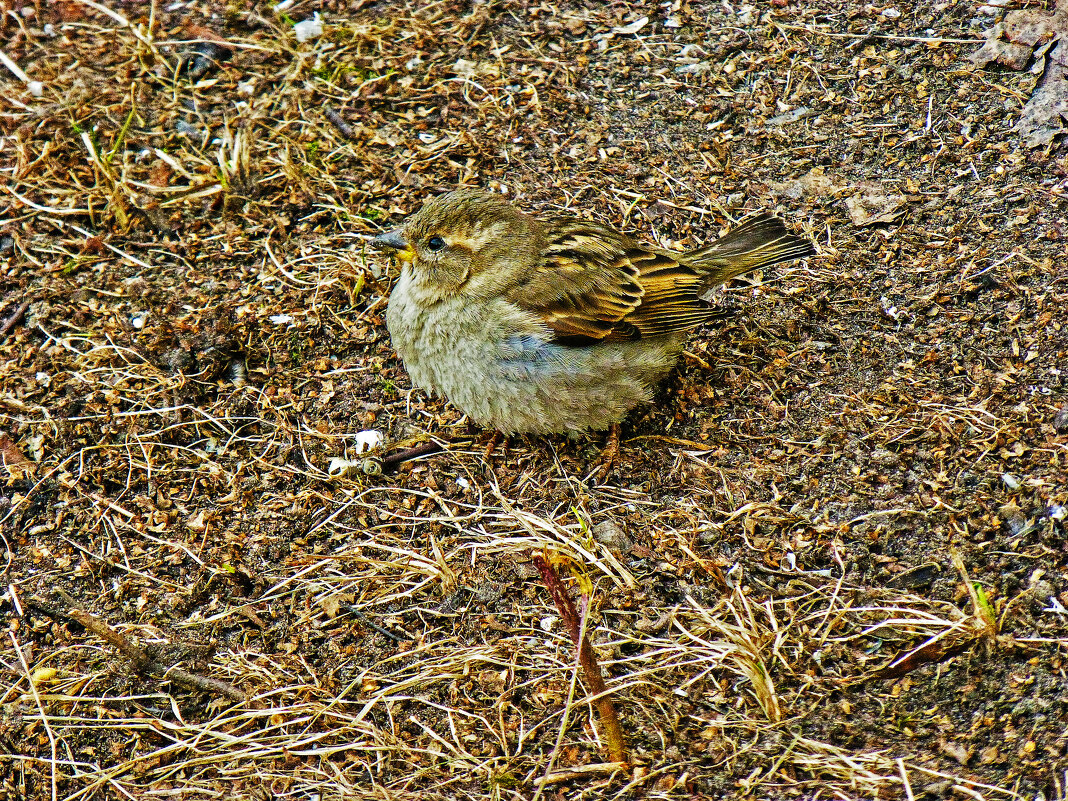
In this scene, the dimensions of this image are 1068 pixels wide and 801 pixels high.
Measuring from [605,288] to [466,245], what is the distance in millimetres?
618

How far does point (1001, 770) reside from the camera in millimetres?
3070

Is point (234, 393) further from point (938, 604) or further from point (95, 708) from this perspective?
point (938, 604)

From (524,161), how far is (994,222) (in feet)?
7.54

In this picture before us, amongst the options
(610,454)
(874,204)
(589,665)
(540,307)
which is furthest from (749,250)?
(589,665)

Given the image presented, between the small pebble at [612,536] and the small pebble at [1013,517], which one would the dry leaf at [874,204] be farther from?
the small pebble at [612,536]

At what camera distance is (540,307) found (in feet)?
14.2

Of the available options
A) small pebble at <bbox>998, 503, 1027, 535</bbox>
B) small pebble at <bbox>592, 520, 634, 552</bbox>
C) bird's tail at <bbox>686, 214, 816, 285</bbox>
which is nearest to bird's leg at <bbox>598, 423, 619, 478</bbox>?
small pebble at <bbox>592, 520, 634, 552</bbox>

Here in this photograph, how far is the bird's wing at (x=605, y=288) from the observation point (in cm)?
434

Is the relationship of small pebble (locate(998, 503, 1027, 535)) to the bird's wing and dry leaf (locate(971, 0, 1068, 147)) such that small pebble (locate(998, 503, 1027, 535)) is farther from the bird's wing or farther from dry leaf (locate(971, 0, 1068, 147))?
dry leaf (locate(971, 0, 1068, 147))

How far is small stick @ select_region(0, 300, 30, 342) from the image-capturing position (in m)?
4.93

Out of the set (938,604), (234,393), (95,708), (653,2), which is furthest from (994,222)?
(95,708)

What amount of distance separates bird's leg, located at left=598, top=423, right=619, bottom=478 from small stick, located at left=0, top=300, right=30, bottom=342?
9.42ft

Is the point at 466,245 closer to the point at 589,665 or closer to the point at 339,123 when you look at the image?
the point at 339,123

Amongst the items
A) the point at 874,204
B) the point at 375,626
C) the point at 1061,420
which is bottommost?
the point at 375,626
